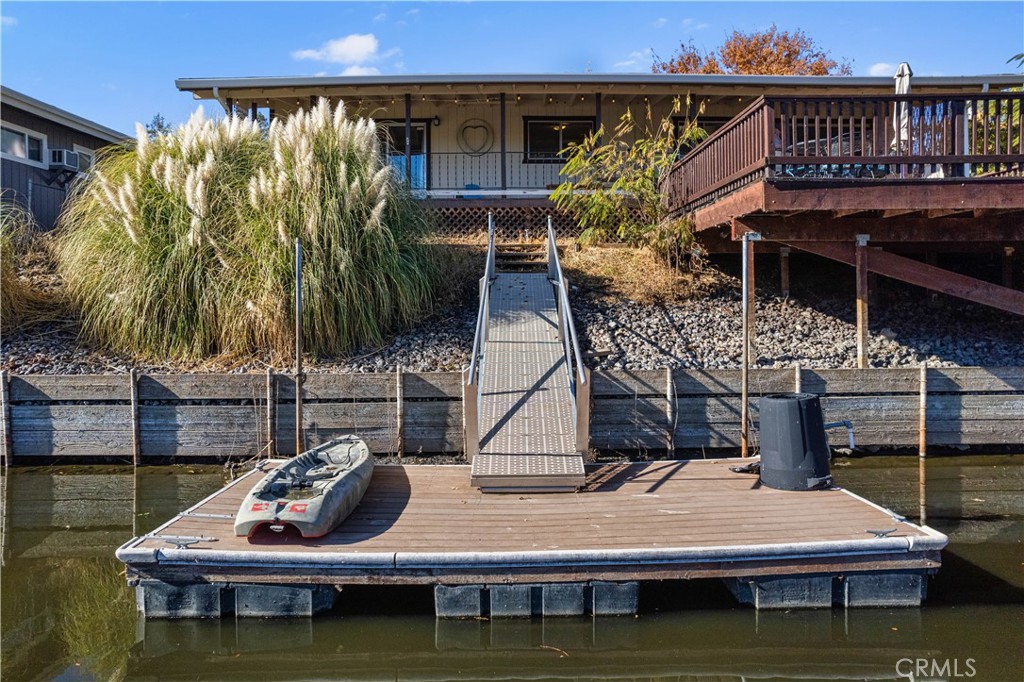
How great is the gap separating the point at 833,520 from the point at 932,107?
5781 millimetres

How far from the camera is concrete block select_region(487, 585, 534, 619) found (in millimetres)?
5094

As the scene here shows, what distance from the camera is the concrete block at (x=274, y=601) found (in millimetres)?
5145

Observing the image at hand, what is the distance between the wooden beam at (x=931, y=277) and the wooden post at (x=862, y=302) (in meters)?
0.15

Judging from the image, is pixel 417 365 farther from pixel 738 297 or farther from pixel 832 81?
pixel 832 81

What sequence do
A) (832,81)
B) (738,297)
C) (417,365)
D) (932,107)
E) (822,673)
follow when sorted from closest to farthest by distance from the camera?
(822,673) < (932,107) < (417,365) < (738,297) < (832,81)

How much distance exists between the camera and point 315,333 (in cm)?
1020

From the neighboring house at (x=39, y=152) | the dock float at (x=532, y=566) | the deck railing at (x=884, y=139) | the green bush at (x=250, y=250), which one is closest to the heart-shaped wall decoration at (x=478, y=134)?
the green bush at (x=250, y=250)

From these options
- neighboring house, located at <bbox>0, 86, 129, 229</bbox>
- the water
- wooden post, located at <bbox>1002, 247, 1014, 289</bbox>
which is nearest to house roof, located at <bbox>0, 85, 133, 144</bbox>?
neighboring house, located at <bbox>0, 86, 129, 229</bbox>

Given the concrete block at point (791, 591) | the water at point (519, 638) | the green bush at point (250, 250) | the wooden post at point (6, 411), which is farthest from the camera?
the green bush at point (250, 250)

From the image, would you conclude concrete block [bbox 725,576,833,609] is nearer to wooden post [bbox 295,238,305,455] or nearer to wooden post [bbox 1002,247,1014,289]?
wooden post [bbox 295,238,305,455]

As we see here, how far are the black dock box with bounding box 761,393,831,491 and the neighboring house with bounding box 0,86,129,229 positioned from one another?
14.3 meters

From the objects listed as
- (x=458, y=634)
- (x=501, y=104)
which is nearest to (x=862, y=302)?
(x=458, y=634)

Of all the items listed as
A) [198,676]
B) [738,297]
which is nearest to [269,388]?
[198,676]

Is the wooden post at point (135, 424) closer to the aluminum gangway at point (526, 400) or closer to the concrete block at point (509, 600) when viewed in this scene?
the aluminum gangway at point (526, 400)
